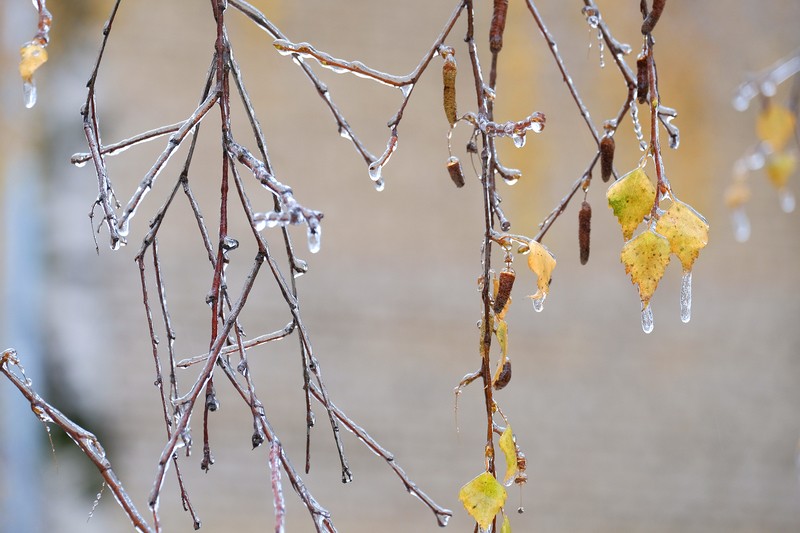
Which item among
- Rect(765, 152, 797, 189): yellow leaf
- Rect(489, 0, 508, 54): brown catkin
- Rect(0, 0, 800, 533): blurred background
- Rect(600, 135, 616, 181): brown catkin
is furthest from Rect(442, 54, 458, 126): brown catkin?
Rect(0, 0, 800, 533): blurred background

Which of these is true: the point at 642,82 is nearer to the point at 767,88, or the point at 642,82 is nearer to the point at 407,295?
the point at 767,88

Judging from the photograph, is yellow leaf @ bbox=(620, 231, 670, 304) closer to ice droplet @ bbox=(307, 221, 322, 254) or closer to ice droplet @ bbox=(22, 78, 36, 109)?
ice droplet @ bbox=(307, 221, 322, 254)

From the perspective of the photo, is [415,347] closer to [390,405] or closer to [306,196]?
[390,405]

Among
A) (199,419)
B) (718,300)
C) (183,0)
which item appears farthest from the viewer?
(718,300)

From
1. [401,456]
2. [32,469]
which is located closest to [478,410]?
[401,456]

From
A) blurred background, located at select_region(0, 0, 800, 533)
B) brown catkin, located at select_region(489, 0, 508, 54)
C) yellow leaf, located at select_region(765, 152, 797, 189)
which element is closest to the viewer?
brown catkin, located at select_region(489, 0, 508, 54)

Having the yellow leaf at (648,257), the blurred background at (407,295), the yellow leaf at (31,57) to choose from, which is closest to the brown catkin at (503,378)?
the yellow leaf at (648,257)
